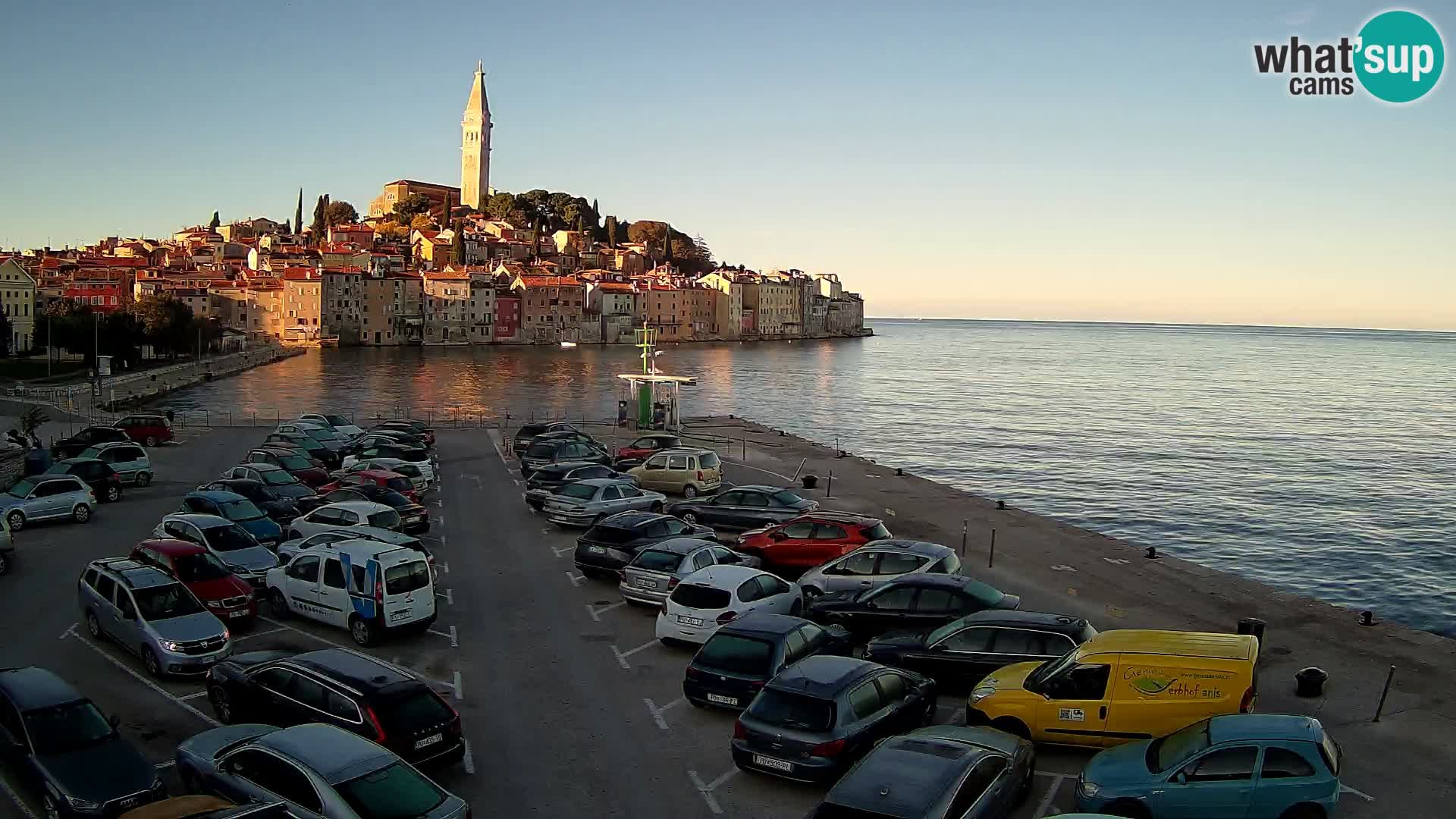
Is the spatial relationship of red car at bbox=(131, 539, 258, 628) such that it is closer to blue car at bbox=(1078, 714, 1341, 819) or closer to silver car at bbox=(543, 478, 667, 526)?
silver car at bbox=(543, 478, 667, 526)

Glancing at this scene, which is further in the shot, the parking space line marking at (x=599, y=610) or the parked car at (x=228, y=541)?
the parked car at (x=228, y=541)

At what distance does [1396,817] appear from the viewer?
28.4 ft

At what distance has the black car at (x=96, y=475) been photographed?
23547 millimetres

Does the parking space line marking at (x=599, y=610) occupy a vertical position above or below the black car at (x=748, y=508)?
below

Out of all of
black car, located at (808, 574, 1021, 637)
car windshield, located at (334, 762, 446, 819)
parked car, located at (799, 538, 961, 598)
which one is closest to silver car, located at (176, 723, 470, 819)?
car windshield, located at (334, 762, 446, 819)

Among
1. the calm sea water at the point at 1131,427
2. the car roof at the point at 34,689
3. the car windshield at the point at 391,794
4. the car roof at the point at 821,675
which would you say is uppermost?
the car roof at the point at 821,675

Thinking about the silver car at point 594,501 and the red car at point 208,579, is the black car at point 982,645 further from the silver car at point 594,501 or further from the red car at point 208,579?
the silver car at point 594,501

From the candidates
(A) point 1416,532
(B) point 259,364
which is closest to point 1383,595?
(A) point 1416,532

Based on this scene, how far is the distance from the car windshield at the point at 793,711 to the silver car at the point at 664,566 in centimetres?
494

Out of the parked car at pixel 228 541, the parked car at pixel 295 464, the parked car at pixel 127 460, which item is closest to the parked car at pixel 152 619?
the parked car at pixel 228 541

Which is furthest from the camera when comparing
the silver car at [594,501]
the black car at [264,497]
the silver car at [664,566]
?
the silver car at [594,501]

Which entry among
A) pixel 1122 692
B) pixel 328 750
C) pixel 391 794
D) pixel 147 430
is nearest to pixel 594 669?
pixel 328 750

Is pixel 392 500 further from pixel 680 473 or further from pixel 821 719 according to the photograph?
pixel 821 719

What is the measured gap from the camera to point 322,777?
24.4ft
